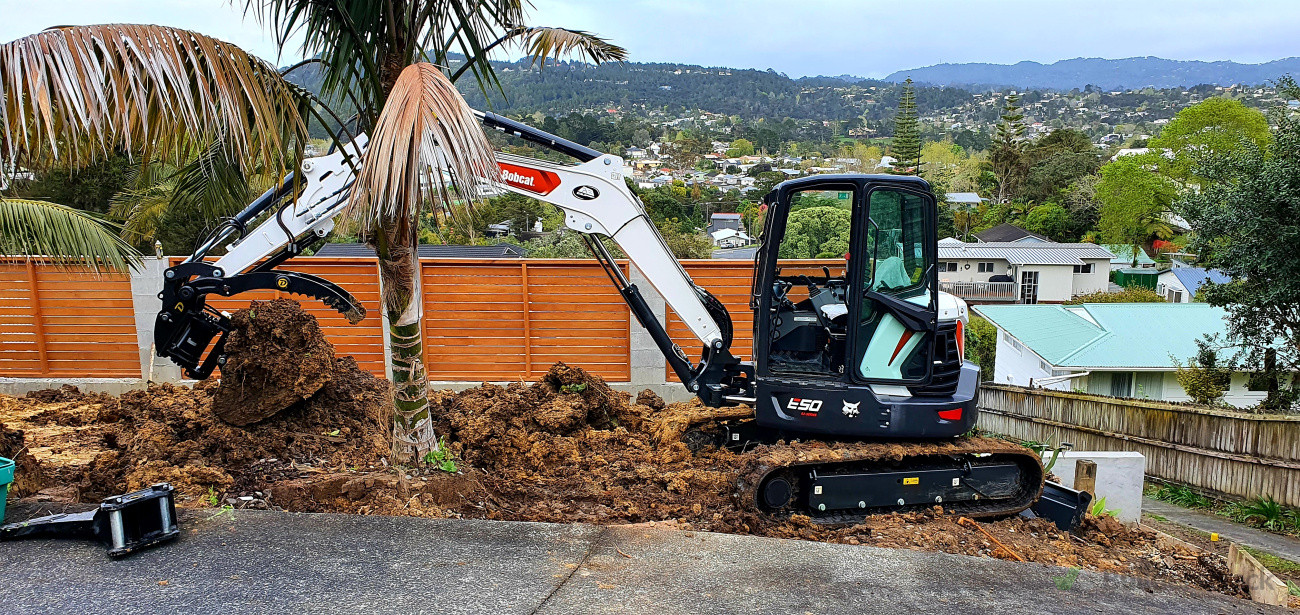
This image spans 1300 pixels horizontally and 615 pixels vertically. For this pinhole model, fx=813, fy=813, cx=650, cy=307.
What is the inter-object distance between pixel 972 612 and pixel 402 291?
391cm

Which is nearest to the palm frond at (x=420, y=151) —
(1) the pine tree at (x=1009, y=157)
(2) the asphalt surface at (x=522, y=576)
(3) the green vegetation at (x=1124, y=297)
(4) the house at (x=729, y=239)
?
(2) the asphalt surface at (x=522, y=576)

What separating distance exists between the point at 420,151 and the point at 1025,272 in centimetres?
4641

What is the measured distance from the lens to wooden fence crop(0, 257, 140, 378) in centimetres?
962

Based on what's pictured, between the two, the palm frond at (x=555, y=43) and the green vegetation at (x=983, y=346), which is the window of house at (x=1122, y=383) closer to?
the green vegetation at (x=983, y=346)

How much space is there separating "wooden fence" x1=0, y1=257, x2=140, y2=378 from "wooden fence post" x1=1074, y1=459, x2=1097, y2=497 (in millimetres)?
10478

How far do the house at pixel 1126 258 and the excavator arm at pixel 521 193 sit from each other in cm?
5009

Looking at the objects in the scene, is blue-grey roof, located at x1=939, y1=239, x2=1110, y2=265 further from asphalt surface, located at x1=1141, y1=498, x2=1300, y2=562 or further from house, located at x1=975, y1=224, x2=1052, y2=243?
asphalt surface, located at x1=1141, y1=498, x2=1300, y2=562

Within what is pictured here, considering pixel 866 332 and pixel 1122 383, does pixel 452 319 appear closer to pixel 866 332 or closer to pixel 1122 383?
pixel 866 332

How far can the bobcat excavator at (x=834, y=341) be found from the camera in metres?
5.51

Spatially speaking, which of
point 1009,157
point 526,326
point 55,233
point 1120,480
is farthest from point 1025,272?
point 55,233

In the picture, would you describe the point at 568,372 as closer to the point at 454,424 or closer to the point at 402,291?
the point at 454,424

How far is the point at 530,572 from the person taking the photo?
4246 mm

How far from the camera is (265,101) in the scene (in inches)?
165

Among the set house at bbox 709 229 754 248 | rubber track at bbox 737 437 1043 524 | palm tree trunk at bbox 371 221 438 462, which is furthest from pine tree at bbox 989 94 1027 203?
palm tree trunk at bbox 371 221 438 462
